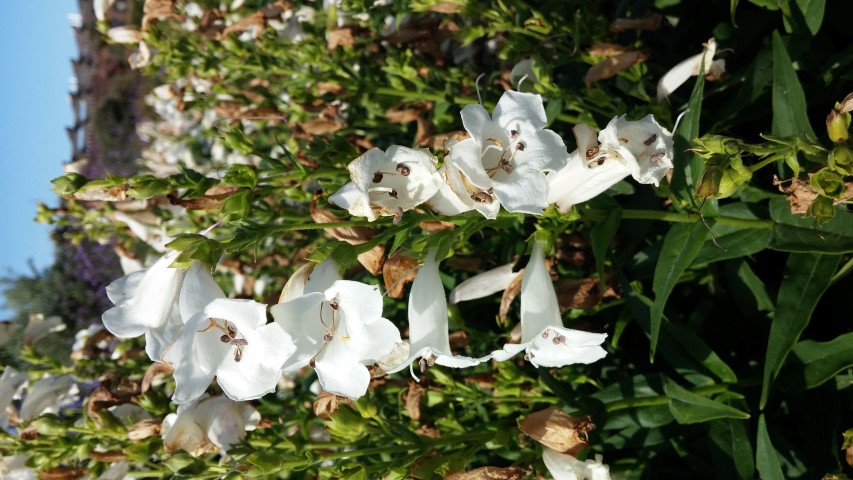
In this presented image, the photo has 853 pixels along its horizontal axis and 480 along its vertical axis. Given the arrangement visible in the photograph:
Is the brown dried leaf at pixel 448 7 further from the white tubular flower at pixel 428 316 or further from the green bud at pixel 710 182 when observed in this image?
the green bud at pixel 710 182

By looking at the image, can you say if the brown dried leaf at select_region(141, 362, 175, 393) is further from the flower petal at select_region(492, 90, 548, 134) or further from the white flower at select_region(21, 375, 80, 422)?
the flower petal at select_region(492, 90, 548, 134)

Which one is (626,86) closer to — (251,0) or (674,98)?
(674,98)

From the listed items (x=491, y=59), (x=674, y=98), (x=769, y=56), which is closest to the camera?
(x=769, y=56)

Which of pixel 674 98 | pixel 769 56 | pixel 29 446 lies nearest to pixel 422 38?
pixel 674 98

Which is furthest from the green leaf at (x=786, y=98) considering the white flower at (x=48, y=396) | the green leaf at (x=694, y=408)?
the white flower at (x=48, y=396)

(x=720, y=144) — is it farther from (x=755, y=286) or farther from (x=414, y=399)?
(x=414, y=399)

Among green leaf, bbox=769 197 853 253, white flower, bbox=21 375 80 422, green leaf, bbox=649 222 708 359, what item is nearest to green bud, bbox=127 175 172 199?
white flower, bbox=21 375 80 422

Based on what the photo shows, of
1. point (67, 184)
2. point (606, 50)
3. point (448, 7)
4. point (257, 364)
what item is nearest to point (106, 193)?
point (67, 184)

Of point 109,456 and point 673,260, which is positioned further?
point 109,456
